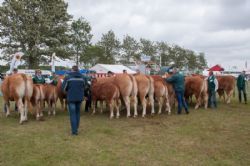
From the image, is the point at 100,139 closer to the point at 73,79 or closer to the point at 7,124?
the point at 73,79

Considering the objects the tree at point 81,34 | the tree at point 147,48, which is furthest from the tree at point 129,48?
the tree at point 81,34

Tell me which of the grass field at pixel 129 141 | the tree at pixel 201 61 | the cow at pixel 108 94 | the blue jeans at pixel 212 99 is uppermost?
the tree at pixel 201 61

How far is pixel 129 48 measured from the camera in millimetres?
62594

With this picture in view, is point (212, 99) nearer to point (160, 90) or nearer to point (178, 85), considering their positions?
point (178, 85)

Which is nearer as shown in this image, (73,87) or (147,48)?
(73,87)

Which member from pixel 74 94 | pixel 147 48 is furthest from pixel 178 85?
pixel 147 48

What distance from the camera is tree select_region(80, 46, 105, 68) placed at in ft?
161

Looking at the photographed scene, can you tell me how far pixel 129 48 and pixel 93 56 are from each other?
522 inches

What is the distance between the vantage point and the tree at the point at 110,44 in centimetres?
5662

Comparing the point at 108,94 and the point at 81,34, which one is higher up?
the point at 81,34

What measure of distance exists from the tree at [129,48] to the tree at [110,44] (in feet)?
9.54

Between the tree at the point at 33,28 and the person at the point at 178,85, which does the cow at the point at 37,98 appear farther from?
the tree at the point at 33,28

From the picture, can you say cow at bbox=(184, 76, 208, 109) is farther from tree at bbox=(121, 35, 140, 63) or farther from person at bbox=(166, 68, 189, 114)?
tree at bbox=(121, 35, 140, 63)

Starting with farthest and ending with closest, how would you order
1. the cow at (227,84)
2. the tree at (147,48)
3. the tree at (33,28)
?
1. the tree at (147,48)
2. the tree at (33,28)
3. the cow at (227,84)
